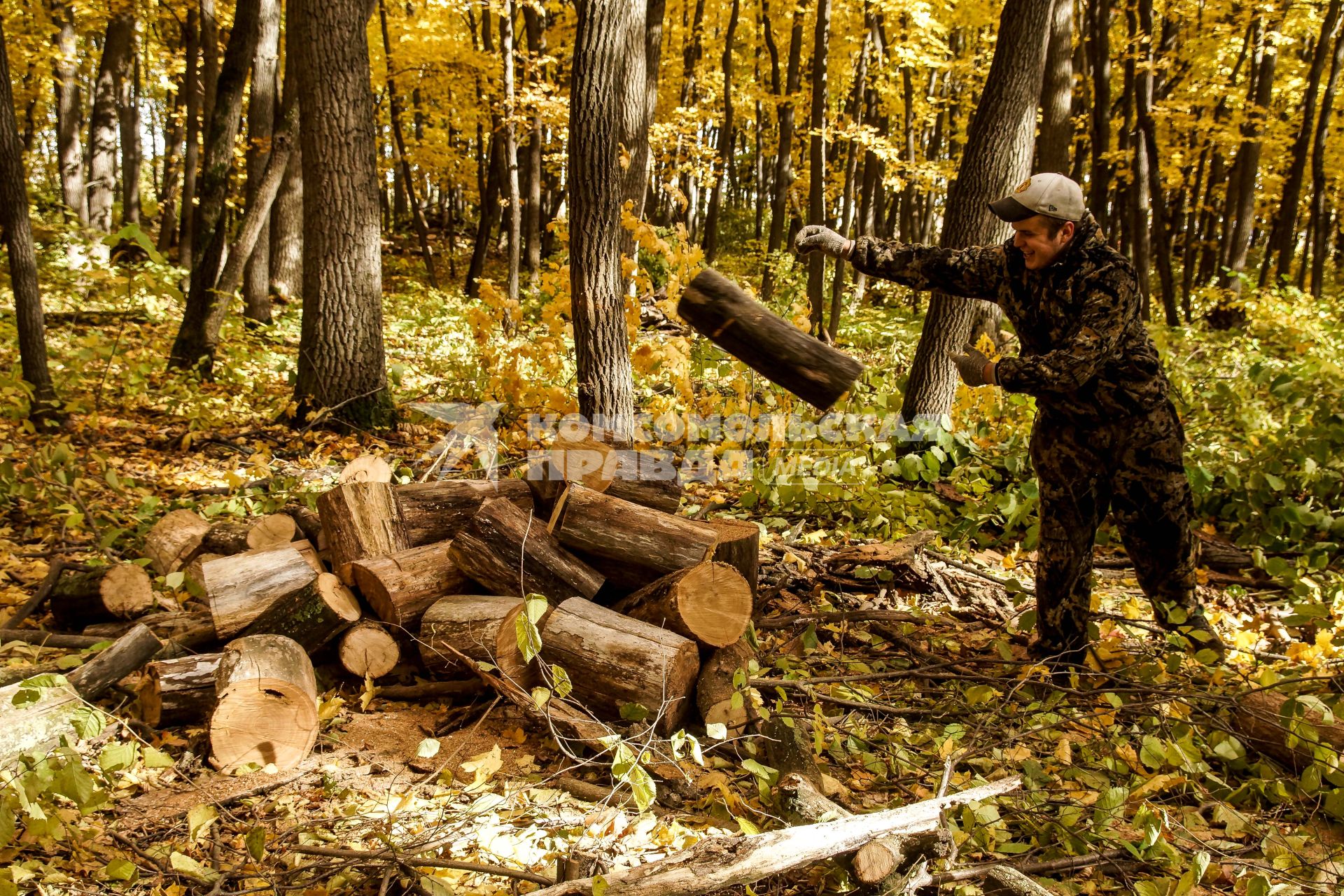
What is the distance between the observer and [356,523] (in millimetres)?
3779

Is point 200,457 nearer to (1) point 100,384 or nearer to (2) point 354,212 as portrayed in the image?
(1) point 100,384

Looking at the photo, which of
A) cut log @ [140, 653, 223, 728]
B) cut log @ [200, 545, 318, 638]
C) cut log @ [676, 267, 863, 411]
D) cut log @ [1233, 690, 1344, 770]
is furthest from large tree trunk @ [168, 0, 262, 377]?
cut log @ [1233, 690, 1344, 770]

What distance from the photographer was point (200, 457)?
6.48 m

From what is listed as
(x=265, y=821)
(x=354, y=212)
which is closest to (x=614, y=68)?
(x=354, y=212)

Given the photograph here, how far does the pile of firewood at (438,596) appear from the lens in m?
3.13

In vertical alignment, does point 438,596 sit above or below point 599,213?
below

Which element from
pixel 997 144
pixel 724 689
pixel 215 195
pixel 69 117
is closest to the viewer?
pixel 724 689

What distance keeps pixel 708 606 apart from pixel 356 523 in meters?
1.73

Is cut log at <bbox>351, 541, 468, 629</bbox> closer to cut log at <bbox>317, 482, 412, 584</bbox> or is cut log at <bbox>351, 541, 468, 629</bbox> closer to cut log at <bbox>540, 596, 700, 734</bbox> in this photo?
cut log at <bbox>317, 482, 412, 584</bbox>

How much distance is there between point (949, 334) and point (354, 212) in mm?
5319

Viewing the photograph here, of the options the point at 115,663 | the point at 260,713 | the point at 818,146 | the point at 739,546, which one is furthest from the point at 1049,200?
the point at 818,146

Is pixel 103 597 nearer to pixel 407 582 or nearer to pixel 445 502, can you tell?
pixel 407 582

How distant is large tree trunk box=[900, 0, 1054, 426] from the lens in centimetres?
628

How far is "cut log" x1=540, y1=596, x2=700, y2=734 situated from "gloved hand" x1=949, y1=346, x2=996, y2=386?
5.76ft
